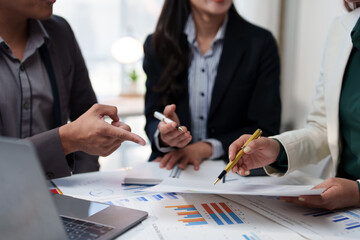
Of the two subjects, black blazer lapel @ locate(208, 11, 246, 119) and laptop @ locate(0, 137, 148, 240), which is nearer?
laptop @ locate(0, 137, 148, 240)

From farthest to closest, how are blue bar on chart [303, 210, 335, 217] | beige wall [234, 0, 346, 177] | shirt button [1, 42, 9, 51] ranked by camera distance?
1. beige wall [234, 0, 346, 177]
2. shirt button [1, 42, 9, 51]
3. blue bar on chart [303, 210, 335, 217]

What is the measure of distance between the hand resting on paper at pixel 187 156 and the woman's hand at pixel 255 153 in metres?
0.21

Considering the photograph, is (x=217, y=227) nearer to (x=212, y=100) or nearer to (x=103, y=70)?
(x=212, y=100)

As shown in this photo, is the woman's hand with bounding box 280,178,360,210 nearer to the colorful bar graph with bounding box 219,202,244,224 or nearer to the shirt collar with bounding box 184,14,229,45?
the colorful bar graph with bounding box 219,202,244,224

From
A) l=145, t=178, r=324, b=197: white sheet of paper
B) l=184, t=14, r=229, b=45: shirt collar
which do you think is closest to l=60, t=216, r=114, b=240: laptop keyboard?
l=145, t=178, r=324, b=197: white sheet of paper

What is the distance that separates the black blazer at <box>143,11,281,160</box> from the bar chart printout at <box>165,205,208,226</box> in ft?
1.56

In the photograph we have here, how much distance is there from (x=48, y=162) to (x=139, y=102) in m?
1.45

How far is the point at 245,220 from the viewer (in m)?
0.68

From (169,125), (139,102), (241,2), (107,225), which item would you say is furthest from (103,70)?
(107,225)

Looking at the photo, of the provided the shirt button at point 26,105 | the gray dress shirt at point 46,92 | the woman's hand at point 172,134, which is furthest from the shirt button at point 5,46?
the woman's hand at point 172,134

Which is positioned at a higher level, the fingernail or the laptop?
the laptop

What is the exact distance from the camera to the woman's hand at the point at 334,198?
71cm

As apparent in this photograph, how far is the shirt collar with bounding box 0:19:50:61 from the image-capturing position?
38.5 inches

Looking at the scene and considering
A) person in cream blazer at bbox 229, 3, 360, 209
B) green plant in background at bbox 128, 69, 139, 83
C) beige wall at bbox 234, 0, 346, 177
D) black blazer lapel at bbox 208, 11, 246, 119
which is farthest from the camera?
green plant in background at bbox 128, 69, 139, 83
